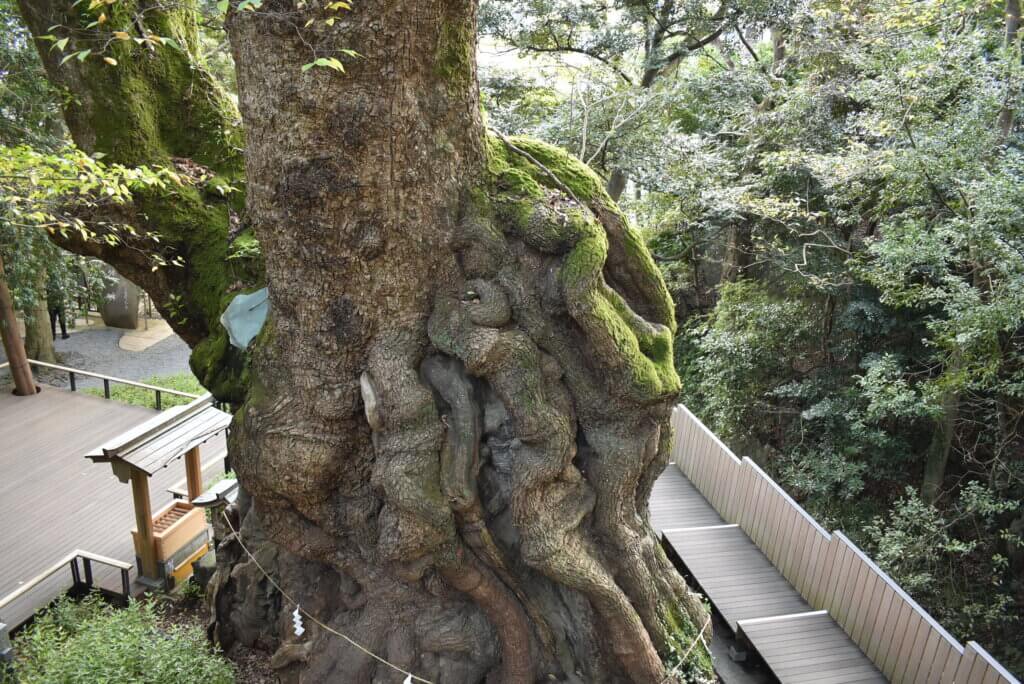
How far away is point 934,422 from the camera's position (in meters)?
8.15

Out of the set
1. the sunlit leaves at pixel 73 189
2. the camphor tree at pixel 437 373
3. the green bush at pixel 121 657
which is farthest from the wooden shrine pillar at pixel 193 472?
the camphor tree at pixel 437 373

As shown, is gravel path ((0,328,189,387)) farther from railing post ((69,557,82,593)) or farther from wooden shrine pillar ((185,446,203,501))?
railing post ((69,557,82,593))

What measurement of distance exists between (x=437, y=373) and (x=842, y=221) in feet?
21.7

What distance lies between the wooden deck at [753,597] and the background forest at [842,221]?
120 cm

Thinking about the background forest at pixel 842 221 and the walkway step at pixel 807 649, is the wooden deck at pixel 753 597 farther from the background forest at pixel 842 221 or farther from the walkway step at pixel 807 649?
the background forest at pixel 842 221

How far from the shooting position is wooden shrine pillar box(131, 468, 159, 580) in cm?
699

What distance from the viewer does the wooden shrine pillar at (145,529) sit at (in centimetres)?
699

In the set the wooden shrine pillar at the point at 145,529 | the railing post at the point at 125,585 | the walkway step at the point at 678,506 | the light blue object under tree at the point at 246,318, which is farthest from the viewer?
the walkway step at the point at 678,506

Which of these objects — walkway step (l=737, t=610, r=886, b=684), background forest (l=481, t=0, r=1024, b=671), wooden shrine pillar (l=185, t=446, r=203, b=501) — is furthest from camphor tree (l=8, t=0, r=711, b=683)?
background forest (l=481, t=0, r=1024, b=671)

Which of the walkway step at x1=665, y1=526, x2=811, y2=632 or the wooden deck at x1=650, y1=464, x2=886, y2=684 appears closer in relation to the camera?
the wooden deck at x1=650, y1=464, x2=886, y2=684

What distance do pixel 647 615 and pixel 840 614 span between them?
2993 millimetres

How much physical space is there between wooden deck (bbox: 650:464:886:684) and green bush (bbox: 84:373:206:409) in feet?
29.4

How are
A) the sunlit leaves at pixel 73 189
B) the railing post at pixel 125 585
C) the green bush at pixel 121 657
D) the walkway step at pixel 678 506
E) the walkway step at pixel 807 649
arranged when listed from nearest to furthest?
the sunlit leaves at pixel 73 189 < the green bush at pixel 121 657 < the walkway step at pixel 807 649 < the railing post at pixel 125 585 < the walkway step at pixel 678 506

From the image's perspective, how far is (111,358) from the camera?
16.1 m
